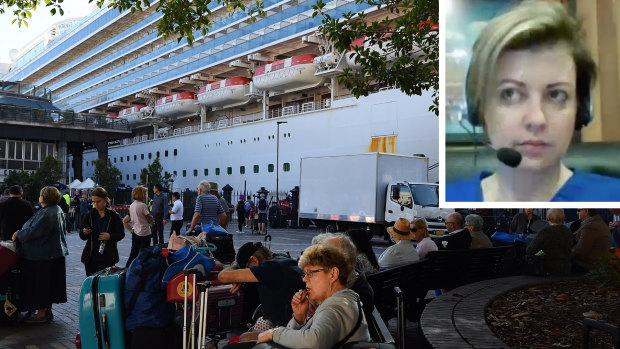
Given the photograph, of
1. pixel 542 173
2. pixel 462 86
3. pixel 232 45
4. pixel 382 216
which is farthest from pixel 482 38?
pixel 232 45

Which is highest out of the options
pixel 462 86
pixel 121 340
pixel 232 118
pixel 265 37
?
pixel 265 37

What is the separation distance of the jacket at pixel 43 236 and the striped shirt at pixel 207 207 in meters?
3.08

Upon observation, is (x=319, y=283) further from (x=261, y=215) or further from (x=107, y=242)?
(x=261, y=215)

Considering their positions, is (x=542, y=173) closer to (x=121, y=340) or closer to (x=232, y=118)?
(x=121, y=340)

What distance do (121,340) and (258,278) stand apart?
115 cm

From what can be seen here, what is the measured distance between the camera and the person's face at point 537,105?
8.23 feet

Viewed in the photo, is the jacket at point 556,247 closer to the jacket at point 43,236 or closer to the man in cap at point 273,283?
the man in cap at point 273,283

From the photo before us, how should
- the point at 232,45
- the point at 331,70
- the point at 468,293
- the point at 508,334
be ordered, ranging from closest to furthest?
the point at 508,334
the point at 468,293
the point at 331,70
the point at 232,45

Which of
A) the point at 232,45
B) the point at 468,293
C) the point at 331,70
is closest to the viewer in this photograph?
the point at 468,293

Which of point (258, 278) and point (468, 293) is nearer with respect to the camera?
point (258, 278)

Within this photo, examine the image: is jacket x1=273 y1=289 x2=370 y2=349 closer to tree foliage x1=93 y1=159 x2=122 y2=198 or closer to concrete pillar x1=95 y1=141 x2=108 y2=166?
tree foliage x1=93 y1=159 x2=122 y2=198

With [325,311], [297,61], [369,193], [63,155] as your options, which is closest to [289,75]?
[297,61]

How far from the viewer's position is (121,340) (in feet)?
13.1

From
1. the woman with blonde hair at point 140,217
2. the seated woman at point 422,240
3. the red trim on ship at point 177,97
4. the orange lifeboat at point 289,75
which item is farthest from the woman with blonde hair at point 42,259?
the red trim on ship at point 177,97
